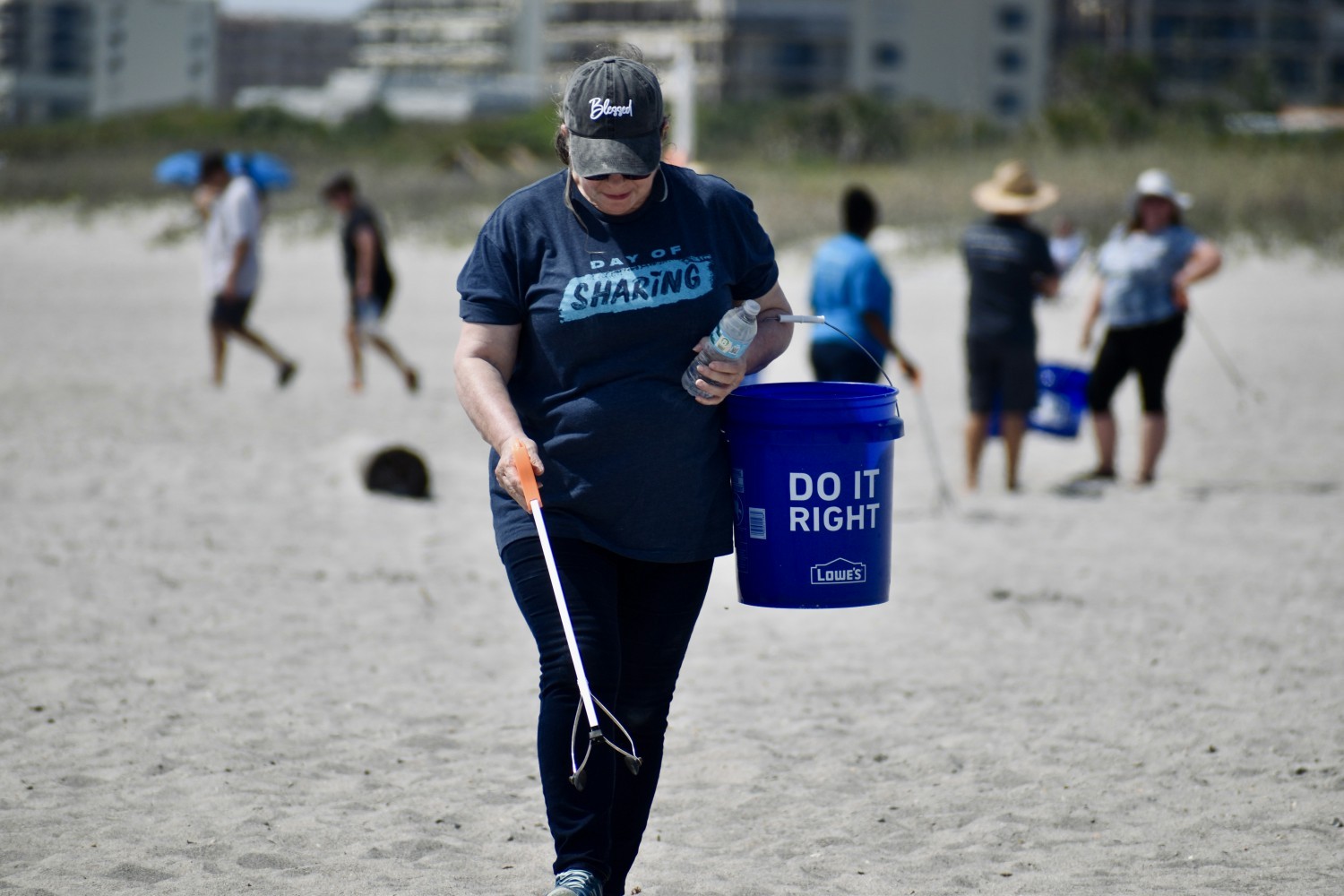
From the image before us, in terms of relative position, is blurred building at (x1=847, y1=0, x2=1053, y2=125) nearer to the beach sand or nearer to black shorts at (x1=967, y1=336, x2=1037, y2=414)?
the beach sand

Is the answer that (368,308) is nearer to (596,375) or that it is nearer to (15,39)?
(596,375)

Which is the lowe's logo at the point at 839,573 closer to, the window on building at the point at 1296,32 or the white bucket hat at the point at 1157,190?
the white bucket hat at the point at 1157,190

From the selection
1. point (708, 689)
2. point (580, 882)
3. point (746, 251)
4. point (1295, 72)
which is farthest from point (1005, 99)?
point (580, 882)

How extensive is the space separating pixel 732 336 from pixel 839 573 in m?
0.55

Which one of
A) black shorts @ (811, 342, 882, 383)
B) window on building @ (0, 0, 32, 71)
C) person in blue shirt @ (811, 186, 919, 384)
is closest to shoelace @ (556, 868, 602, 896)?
black shorts @ (811, 342, 882, 383)

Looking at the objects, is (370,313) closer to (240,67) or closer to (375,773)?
(375,773)

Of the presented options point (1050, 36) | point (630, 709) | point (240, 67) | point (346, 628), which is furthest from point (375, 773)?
point (240, 67)

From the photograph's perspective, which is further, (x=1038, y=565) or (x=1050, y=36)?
(x=1050, y=36)

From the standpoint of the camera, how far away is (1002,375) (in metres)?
8.63

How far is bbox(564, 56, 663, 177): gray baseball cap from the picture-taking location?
2947 millimetres

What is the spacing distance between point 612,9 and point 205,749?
339ft

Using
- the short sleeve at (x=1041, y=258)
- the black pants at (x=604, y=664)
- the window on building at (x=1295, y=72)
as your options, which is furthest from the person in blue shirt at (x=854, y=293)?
A: the window on building at (x=1295, y=72)

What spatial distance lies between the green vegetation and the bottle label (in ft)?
49.3

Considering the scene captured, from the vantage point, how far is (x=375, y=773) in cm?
434
